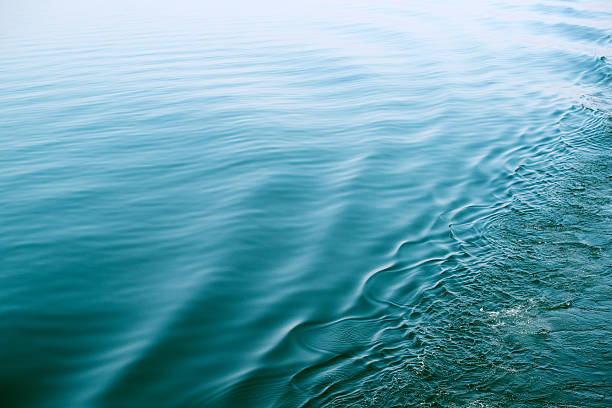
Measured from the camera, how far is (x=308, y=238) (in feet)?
29.9

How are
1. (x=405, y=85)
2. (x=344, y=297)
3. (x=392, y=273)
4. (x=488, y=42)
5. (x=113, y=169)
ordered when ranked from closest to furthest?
1. (x=344, y=297)
2. (x=392, y=273)
3. (x=113, y=169)
4. (x=405, y=85)
5. (x=488, y=42)

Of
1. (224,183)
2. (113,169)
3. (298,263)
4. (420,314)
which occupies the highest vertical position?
(113,169)

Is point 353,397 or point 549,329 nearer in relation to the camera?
point 353,397

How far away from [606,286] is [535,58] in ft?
63.1

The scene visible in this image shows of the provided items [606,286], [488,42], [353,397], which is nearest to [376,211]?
[606,286]

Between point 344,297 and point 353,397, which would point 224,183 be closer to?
point 344,297

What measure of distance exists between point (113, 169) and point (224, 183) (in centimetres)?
278

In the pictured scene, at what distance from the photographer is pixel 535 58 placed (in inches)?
936

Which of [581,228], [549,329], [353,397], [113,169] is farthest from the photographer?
[113,169]

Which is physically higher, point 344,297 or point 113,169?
point 113,169

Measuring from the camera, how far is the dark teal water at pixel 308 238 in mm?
5918

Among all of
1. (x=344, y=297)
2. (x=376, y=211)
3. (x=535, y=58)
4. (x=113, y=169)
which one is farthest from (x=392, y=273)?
(x=535, y=58)

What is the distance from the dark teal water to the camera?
592 centimetres

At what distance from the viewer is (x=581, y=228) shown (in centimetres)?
845
